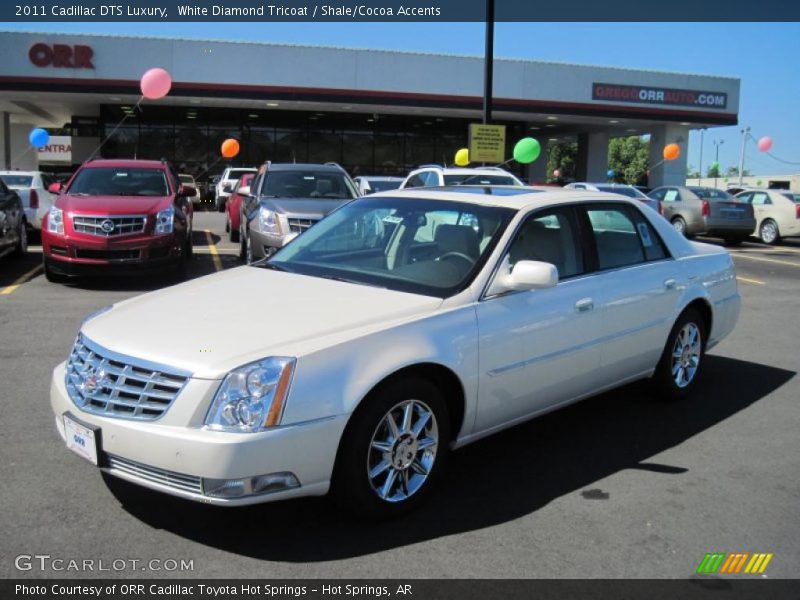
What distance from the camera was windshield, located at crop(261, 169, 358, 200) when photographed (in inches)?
459

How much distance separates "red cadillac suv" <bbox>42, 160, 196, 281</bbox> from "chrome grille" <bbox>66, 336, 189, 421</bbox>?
6706mm

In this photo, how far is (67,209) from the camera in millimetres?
10000

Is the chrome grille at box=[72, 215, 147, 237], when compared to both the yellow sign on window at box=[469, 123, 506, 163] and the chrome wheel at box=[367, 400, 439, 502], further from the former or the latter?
the yellow sign on window at box=[469, 123, 506, 163]

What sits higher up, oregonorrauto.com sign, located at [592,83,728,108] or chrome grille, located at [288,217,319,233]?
oregonorrauto.com sign, located at [592,83,728,108]

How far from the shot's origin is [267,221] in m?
10.5

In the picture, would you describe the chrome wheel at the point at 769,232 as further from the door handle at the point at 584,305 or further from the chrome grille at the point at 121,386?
the chrome grille at the point at 121,386

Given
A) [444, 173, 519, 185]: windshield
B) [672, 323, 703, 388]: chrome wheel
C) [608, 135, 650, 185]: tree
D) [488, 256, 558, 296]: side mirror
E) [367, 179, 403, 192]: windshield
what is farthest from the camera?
[608, 135, 650, 185]: tree

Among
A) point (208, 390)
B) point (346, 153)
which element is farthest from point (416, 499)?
point (346, 153)

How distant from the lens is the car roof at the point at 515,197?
15.1 ft

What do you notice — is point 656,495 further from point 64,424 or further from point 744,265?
point 744,265

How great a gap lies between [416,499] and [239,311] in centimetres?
129

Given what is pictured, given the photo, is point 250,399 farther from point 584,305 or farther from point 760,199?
point 760,199

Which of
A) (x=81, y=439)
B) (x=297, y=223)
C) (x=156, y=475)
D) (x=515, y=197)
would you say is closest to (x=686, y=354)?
(x=515, y=197)

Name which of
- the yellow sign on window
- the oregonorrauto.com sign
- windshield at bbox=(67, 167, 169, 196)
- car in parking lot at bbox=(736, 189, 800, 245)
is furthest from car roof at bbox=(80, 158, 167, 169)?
the oregonorrauto.com sign
